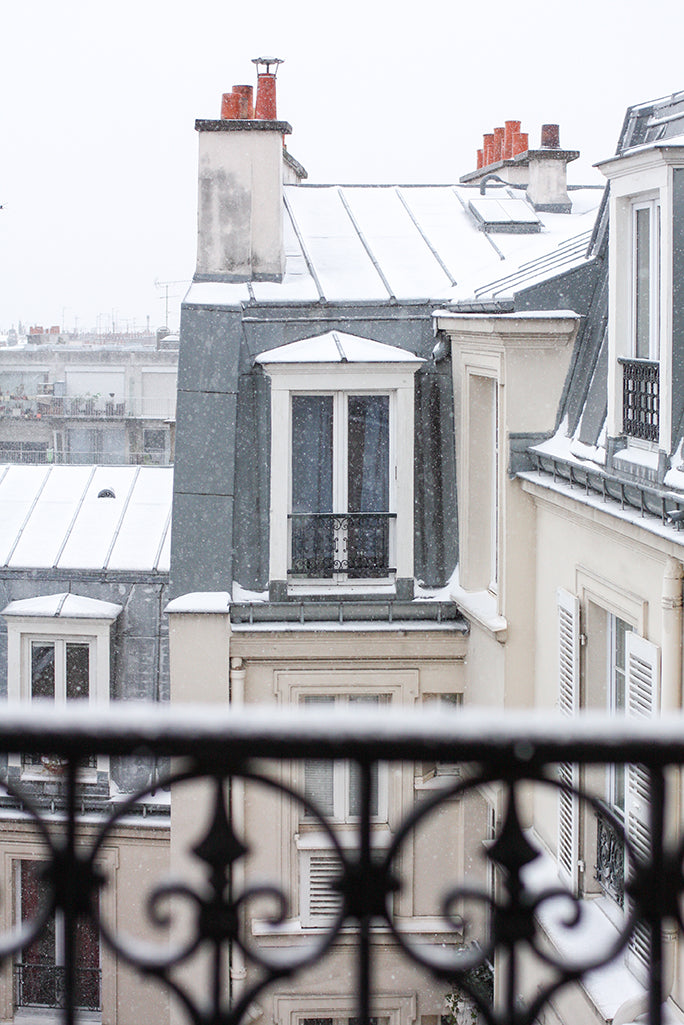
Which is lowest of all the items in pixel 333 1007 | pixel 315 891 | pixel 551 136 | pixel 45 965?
pixel 45 965

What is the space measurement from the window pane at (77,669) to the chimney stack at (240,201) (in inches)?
164

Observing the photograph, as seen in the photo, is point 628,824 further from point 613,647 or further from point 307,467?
point 307,467

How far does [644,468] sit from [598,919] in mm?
2775

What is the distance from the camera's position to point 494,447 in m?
9.29

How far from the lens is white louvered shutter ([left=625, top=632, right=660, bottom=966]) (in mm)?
6148

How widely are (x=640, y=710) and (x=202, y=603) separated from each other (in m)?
3.92

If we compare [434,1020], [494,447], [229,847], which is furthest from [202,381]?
[229,847]

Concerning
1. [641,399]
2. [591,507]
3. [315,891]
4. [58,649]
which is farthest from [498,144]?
[315,891]

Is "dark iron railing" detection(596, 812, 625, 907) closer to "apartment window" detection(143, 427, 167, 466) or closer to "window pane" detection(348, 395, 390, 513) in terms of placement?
"window pane" detection(348, 395, 390, 513)

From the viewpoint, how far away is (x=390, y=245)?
447 inches

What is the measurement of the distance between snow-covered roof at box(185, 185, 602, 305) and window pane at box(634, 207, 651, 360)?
2.42 metres

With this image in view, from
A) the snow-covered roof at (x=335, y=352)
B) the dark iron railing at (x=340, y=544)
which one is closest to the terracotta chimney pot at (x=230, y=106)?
the snow-covered roof at (x=335, y=352)

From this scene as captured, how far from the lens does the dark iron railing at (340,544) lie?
9398 millimetres

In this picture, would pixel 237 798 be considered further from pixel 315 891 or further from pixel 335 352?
pixel 335 352
